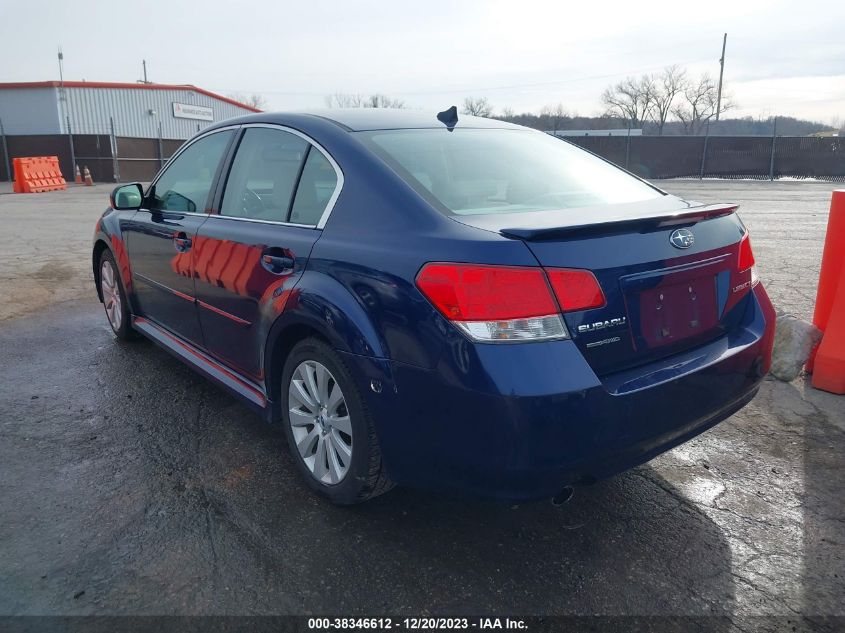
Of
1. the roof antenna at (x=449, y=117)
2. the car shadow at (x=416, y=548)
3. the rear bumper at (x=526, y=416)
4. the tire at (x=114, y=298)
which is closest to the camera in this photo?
the rear bumper at (x=526, y=416)

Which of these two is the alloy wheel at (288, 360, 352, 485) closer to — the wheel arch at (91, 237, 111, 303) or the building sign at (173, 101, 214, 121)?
the wheel arch at (91, 237, 111, 303)

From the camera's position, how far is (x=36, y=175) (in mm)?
23734

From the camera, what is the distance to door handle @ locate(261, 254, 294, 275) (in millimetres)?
2908

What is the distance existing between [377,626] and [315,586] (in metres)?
0.30

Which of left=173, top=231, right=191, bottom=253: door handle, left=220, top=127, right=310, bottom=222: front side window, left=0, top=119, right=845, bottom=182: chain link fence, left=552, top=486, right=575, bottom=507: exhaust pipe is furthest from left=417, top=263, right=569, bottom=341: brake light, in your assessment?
left=0, top=119, right=845, bottom=182: chain link fence

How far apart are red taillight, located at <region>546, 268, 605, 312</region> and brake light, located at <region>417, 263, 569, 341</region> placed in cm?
3

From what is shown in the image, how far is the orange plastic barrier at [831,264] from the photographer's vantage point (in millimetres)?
4254

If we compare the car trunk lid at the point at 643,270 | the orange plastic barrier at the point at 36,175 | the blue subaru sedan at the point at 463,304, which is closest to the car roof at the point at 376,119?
the blue subaru sedan at the point at 463,304

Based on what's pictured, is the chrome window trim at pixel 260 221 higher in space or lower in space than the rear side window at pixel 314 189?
lower

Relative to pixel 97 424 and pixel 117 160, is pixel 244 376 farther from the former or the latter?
pixel 117 160

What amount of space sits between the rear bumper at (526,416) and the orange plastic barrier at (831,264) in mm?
2398

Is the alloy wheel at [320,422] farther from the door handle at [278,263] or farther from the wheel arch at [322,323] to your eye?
the door handle at [278,263]

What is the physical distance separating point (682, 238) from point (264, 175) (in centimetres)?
202

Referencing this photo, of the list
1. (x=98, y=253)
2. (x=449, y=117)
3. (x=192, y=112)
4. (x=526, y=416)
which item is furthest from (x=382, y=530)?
(x=192, y=112)
